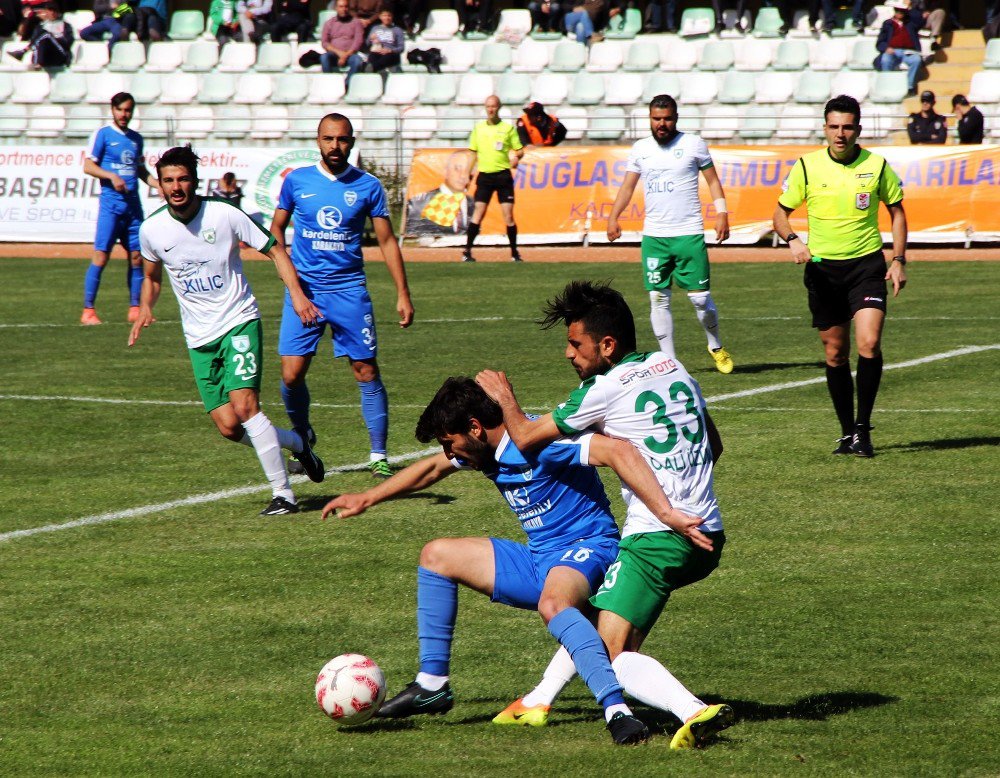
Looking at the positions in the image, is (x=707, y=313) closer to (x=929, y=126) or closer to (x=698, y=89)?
(x=929, y=126)

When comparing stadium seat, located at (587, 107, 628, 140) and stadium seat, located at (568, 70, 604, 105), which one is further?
stadium seat, located at (568, 70, 604, 105)

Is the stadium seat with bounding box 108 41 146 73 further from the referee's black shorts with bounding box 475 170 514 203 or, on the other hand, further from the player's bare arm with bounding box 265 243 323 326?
the player's bare arm with bounding box 265 243 323 326

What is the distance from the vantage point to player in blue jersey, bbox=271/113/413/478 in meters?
10.3

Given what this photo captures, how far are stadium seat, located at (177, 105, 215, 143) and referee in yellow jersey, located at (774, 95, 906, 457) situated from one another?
2361cm

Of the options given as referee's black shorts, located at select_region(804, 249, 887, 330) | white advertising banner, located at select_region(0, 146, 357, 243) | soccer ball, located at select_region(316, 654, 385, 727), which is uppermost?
referee's black shorts, located at select_region(804, 249, 887, 330)

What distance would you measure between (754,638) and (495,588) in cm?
144

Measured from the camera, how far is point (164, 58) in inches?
1496

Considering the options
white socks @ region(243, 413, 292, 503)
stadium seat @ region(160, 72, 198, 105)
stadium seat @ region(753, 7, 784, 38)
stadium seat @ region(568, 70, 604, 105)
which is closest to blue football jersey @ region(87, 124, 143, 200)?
white socks @ region(243, 413, 292, 503)

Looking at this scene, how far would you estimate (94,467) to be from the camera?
10.8m

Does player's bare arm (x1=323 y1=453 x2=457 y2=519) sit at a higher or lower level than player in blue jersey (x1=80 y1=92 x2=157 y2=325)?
higher

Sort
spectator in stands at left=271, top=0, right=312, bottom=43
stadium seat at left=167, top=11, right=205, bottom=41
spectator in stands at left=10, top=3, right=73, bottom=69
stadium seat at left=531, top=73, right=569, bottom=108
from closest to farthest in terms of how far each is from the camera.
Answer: stadium seat at left=531, top=73, right=569, bottom=108 < spectator in stands at left=271, top=0, right=312, bottom=43 < spectator in stands at left=10, top=3, right=73, bottom=69 < stadium seat at left=167, top=11, right=205, bottom=41

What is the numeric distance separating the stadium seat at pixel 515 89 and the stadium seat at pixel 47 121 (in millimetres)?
9368

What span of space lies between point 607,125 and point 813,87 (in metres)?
4.16

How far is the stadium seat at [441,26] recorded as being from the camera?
36.5 metres
